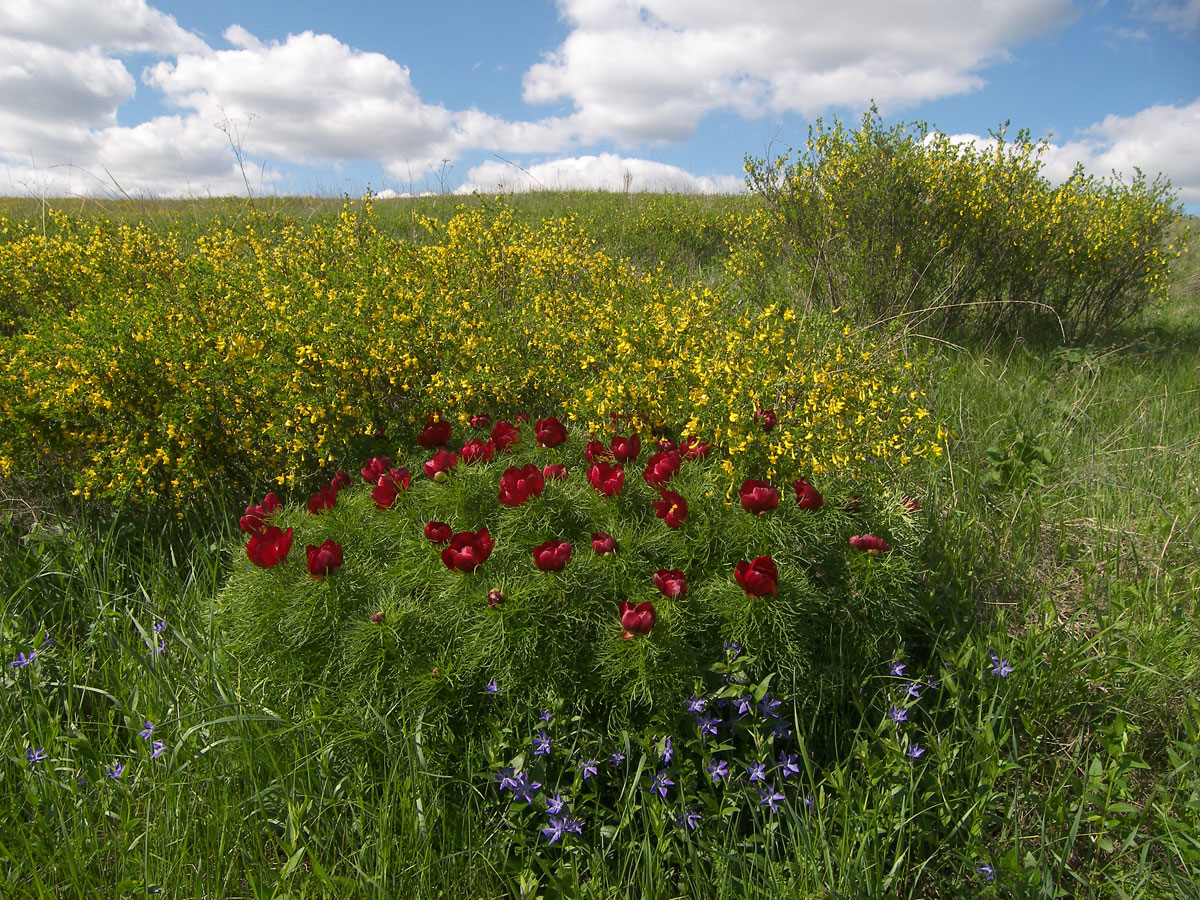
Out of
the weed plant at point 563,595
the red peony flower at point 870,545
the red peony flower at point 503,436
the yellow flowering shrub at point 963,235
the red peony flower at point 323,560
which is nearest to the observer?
the weed plant at point 563,595

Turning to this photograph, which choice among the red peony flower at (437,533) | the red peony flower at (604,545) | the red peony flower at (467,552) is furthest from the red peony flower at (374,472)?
the red peony flower at (604,545)

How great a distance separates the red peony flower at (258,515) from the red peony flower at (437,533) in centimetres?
66

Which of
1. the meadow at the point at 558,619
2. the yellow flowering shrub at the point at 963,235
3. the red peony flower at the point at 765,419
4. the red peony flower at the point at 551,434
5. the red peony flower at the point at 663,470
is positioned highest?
the yellow flowering shrub at the point at 963,235

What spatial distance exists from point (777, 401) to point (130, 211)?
12.5m

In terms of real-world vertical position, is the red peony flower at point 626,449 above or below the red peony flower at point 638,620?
above

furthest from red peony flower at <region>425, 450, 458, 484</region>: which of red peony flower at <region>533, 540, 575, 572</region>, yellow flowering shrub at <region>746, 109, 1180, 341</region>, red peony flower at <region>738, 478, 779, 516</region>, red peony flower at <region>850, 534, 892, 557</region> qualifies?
yellow flowering shrub at <region>746, 109, 1180, 341</region>

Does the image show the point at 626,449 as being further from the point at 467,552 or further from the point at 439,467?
the point at 467,552

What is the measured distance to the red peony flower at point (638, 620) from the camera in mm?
1759

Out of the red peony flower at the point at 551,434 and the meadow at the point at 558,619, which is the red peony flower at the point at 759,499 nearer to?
the meadow at the point at 558,619

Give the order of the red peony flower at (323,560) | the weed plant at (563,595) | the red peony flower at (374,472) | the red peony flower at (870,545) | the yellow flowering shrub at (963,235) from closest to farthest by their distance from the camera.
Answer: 1. the weed plant at (563,595)
2. the red peony flower at (323,560)
3. the red peony flower at (870,545)
4. the red peony flower at (374,472)
5. the yellow flowering shrub at (963,235)

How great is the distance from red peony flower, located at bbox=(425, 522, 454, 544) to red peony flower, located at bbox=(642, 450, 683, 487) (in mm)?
647

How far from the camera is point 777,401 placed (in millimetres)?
2688

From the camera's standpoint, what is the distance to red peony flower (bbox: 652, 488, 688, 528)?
204 centimetres

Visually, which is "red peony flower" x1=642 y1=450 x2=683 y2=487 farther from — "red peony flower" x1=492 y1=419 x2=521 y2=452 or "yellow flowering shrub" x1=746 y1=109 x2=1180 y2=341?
"yellow flowering shrub" x1=746 y1=109 x2=1180 y2=341
